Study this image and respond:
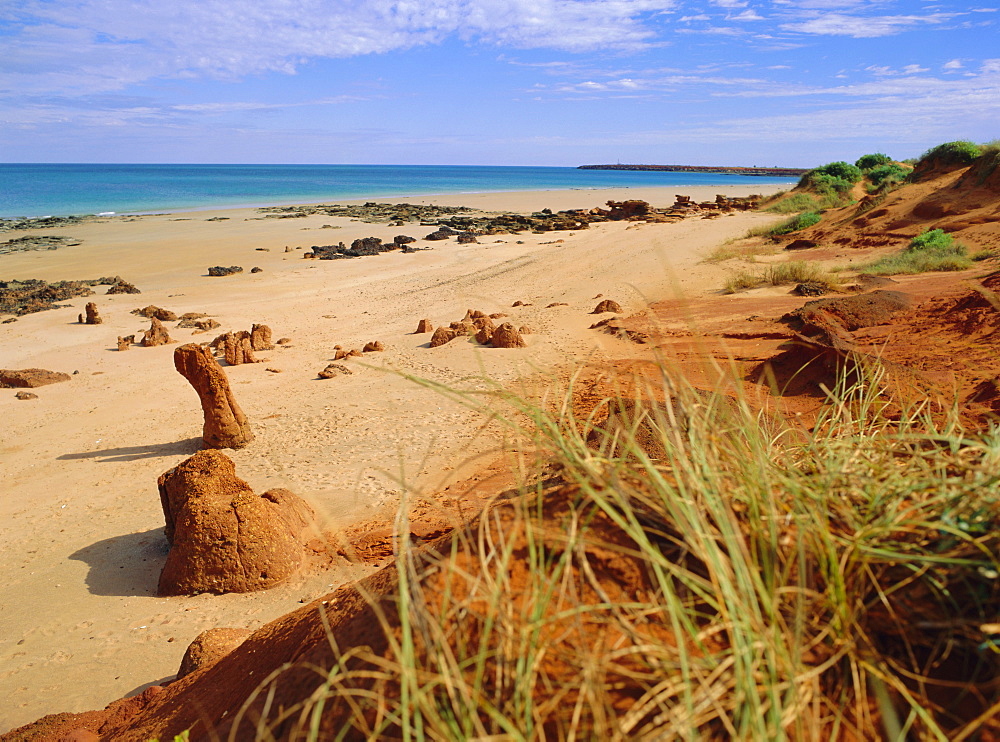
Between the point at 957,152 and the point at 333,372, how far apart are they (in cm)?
1940

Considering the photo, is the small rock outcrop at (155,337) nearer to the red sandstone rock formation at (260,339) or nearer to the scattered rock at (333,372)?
the red sandstone rock formation at (260,339)

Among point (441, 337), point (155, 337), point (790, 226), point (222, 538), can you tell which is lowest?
point (222, 538)

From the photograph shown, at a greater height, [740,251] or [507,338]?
[740,251]

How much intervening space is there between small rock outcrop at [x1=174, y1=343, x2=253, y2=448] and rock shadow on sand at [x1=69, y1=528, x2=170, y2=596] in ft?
5.11

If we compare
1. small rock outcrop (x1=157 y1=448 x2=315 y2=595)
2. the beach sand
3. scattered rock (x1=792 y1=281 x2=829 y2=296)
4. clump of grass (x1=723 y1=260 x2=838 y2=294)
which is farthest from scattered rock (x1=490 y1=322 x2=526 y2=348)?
small rock outcrop (x1=157 y1=448 x2=315 y2=595)

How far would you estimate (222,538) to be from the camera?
4.42 meters

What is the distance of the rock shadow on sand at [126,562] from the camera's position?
4570 mm

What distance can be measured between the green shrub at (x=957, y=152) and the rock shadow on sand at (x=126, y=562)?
21906mm

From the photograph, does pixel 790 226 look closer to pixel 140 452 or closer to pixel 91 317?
pixel 91 317

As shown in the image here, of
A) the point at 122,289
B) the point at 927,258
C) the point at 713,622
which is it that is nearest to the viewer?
the point at 713,622

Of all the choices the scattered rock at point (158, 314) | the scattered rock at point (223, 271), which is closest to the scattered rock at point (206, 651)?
the scattered rock at point (158, 314)

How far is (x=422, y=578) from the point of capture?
149 centimetres

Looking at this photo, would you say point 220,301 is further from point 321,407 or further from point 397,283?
point 321,407

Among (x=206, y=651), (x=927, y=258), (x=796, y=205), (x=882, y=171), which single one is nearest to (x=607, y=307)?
(x=927, y=258)
